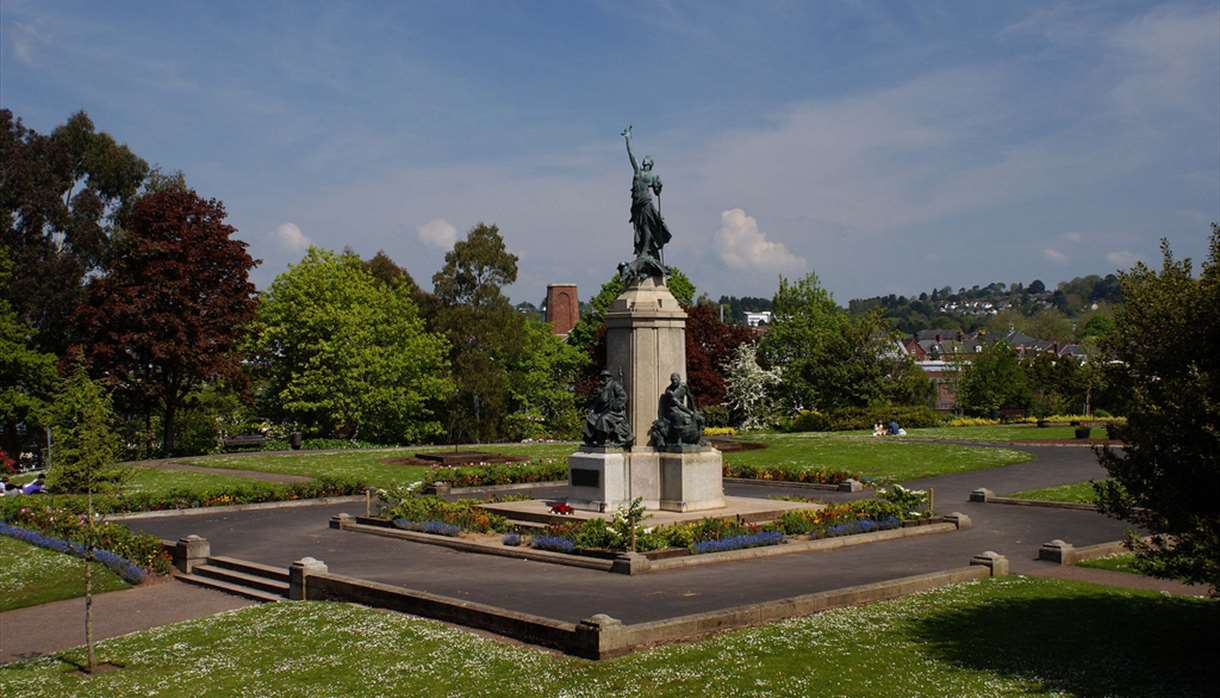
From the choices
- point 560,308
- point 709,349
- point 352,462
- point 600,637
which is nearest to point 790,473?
point 352,462

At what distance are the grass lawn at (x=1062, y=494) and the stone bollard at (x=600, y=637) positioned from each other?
18.1 m

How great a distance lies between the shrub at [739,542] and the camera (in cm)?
1989

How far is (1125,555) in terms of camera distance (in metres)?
20.1

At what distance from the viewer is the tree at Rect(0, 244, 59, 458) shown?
1698 inches

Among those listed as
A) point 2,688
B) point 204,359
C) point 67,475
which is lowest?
point 2,688

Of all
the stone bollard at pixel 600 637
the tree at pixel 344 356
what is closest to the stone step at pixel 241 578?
the stone bollard at pixel 600 637

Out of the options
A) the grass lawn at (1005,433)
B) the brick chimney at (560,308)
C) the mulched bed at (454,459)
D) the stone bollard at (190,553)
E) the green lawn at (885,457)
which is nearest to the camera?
the stone bollard at (190,553)

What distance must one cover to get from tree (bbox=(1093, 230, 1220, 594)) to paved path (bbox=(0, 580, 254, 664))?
14.1 meters

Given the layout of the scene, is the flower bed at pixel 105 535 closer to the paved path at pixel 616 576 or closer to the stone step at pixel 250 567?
the stone step at pixel 250 567

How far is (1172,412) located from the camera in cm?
1214

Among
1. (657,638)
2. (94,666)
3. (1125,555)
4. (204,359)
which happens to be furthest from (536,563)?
(204,359)

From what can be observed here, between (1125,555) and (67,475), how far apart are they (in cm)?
1841

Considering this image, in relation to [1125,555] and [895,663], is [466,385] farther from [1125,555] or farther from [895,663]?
[895,663]

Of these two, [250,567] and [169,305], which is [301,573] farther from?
[169,305]
